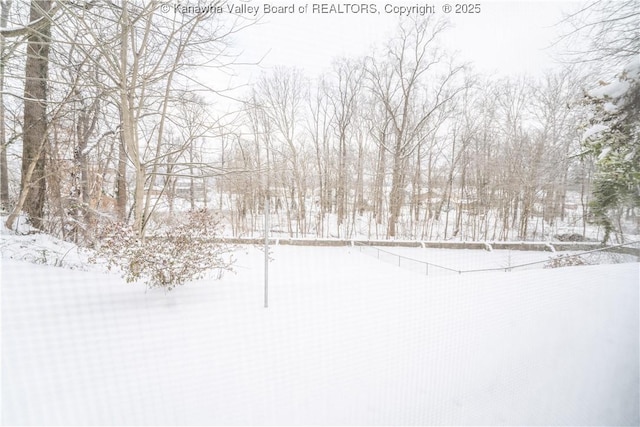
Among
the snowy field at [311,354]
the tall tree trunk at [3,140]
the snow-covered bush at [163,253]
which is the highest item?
the tall tree trunk at [3,140]

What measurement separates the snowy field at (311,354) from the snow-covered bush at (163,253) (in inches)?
6.9

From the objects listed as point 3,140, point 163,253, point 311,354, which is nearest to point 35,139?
point 3,140

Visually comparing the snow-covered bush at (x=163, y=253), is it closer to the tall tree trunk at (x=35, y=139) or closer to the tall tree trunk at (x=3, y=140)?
the tall tree trunk at (x=3, y=140)

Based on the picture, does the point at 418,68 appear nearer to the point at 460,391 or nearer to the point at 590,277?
the point at 590,277

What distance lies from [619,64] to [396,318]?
296cm

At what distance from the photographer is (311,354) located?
1.74 metres

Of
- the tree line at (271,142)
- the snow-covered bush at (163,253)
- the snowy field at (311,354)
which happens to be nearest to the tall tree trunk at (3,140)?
the tree line at (271,142)

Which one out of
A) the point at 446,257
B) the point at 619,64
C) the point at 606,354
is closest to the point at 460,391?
the point at 606,354

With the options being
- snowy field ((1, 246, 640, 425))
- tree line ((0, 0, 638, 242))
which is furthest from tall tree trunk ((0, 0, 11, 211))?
snowy field ((1, 246, 640, 425))

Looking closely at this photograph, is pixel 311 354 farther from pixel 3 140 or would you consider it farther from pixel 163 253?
pixel 3 140

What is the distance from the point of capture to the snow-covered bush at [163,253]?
2.39 metres

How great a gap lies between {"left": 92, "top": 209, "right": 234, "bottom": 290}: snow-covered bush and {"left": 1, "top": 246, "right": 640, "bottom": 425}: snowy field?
0.17 m

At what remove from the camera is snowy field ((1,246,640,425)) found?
1.27 meters

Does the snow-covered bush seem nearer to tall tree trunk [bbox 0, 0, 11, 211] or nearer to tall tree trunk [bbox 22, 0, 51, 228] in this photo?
tall tree trunk [bbox 0, 0, 11, 211]
